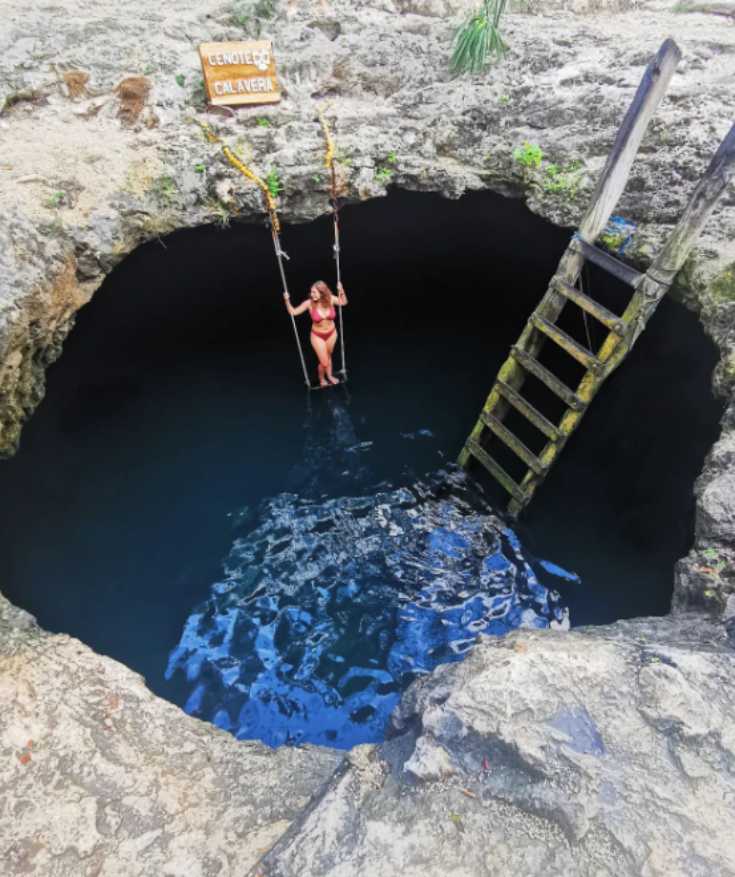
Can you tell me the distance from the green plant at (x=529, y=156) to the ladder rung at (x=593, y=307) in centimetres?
113

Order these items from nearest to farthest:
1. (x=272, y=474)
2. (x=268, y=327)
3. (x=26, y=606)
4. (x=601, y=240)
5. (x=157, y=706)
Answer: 1. (x=157, y=706)
2. (x=26, y=606)
3. (x=601, y=240)
4. (x=272, y=474)
5. (x=268, y=327)

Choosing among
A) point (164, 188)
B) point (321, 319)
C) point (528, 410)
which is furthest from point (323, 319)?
point (528, 410)

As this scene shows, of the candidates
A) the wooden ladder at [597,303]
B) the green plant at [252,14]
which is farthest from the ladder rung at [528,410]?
the green plant at [252,14]

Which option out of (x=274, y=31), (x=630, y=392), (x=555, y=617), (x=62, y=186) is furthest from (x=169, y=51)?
(x=555, y=617)

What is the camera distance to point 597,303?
16.3ft

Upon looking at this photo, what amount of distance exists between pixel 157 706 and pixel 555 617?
3652mm

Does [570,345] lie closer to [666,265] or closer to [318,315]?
[666,265]

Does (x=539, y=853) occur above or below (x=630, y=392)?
below

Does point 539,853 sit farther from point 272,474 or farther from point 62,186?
point 62,186

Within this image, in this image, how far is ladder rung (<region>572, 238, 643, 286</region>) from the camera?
451cm

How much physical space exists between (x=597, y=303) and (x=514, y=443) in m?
1.58

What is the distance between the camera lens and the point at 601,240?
4.88 m

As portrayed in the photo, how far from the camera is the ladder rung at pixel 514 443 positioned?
217 inches

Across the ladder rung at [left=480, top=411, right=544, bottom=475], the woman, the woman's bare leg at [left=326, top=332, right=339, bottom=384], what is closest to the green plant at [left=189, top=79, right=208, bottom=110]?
the woman
